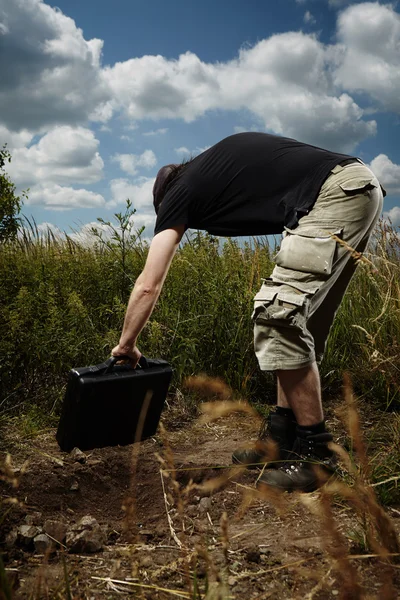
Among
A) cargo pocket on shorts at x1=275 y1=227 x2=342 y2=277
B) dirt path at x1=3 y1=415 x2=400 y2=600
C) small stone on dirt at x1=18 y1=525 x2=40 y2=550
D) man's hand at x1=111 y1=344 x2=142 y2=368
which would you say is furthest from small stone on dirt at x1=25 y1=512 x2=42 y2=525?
cargo pocket on shorts at x1=275 y1=227 x2=342 y2=277

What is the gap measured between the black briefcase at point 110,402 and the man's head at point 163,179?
92 cm

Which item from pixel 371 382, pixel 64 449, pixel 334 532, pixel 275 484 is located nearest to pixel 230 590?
Answer: pixel 275 484

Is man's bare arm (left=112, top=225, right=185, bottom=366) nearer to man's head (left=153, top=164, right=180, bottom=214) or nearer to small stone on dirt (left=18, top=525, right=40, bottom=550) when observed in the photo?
man's head (left=153, top=164, right=180, bottom=214)

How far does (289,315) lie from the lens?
2469 mm

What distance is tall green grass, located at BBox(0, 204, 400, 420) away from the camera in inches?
152

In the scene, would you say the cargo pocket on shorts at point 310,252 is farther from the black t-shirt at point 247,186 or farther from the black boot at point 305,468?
the black boot at point 305,468

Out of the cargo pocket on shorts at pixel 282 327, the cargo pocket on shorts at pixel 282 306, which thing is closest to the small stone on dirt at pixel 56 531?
the cargo pocket on shorts at pixel 282 327

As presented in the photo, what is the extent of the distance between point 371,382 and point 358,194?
6.53 ft

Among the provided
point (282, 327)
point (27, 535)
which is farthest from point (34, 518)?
point (282, 327)

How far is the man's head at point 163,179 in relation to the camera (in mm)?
3119

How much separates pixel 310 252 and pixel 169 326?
180 cm

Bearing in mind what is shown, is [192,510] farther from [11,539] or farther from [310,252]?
[310,252]

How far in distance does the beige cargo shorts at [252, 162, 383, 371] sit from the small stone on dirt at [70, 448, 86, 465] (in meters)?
1.21

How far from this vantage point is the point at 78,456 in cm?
311
